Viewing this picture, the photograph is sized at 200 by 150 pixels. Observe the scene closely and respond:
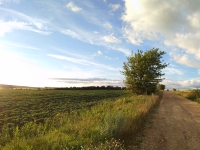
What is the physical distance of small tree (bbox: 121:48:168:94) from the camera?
120ft

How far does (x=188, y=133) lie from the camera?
417 inches

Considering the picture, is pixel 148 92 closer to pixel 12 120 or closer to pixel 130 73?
pixel 130 73

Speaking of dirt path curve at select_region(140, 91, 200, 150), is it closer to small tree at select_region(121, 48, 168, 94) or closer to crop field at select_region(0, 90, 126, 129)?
crop field at select_region(0, 90, 126, 129)

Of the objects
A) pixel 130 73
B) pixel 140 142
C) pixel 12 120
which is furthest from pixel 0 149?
pixel 130 73

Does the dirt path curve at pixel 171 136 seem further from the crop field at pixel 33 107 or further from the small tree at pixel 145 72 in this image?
the small tree at pixel 145 72

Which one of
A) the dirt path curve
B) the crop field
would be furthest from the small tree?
the dirt path curve

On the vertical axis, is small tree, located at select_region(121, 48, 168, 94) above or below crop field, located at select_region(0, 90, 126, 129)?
above

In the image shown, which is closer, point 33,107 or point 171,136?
point 171,136

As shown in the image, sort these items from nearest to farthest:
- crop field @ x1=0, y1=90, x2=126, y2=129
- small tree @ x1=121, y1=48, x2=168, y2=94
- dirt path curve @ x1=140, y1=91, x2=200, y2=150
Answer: dirt path curve @ x1=140, y1=91, x2=200, y2=150, crop field @ x1=0, y1=90, x2=126, y2=129, small tree @ x1=121, y1=48, x2=168, y2=94

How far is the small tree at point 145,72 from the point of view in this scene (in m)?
36.7

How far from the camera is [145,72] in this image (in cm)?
3672

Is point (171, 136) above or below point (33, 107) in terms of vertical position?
above

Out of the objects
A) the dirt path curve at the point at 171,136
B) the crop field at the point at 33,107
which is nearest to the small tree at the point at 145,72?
the crop field at the point at 33,107

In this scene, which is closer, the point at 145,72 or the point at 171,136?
the point at 171,136
